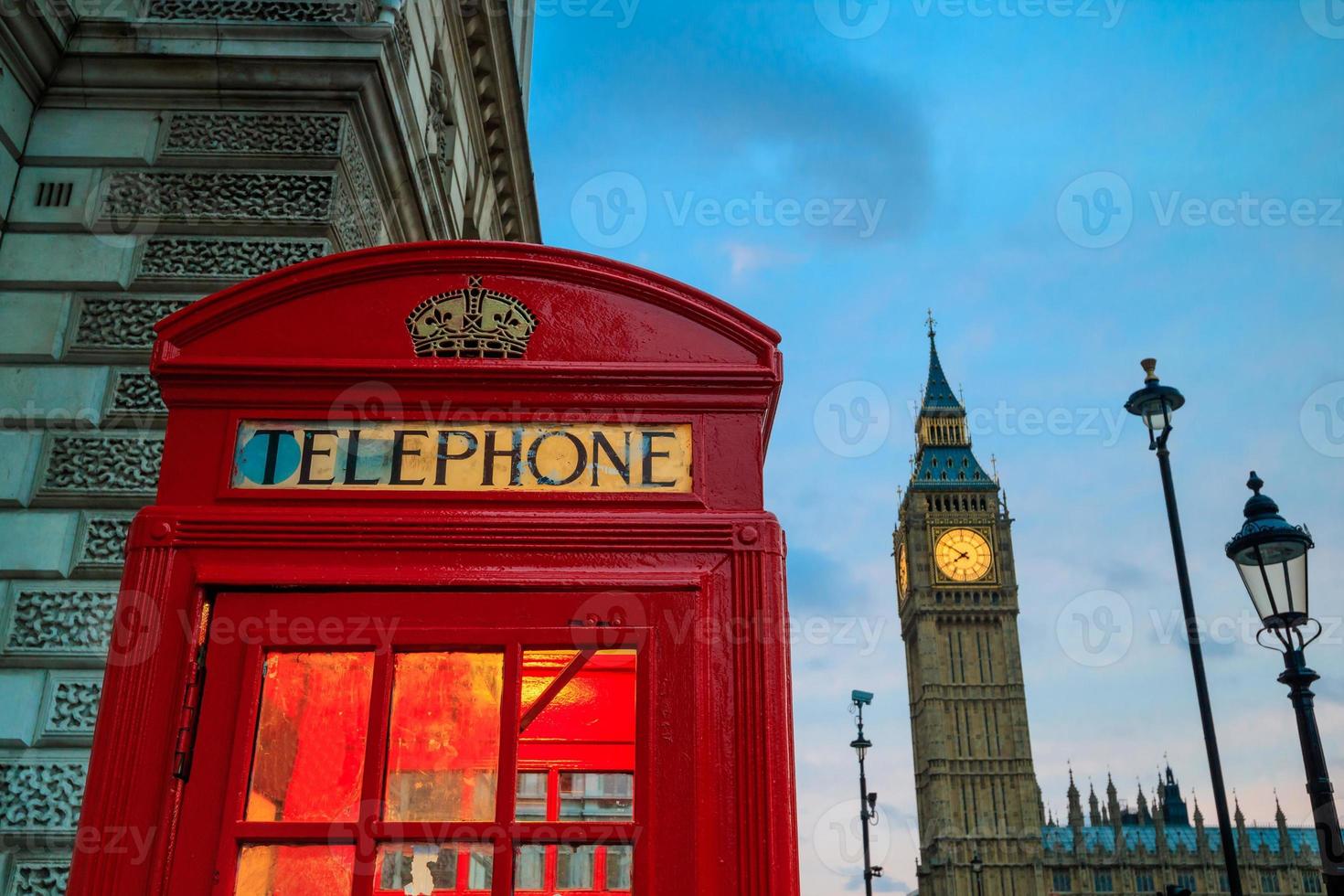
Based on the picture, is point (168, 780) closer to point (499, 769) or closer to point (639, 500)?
point (499, 769)

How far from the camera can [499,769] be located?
214cm

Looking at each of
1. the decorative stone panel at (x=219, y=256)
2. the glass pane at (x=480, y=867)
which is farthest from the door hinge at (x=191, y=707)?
the decorative stone panel at (x=219, y=256)

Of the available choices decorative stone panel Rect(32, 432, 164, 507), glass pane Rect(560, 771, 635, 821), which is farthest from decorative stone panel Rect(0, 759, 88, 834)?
glass pane Rect(560, 771, 635, 821)

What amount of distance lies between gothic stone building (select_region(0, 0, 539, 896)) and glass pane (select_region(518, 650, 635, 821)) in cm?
243

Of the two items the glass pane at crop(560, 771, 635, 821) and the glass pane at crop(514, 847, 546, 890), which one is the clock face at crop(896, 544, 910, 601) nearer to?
the glass pane at crop(560, 771, 635, 821)

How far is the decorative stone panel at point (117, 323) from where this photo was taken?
4781 millimetres

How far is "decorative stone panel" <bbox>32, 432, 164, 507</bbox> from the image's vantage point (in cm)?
451

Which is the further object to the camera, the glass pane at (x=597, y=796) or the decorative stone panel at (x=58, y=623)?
the decorative stone panel at (x=58, y=623)

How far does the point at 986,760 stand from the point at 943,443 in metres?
24.5

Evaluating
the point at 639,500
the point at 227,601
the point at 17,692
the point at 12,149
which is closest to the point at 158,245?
the point at 12,149

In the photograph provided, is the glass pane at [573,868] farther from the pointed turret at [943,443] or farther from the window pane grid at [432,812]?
the pointed turret at [943,443]

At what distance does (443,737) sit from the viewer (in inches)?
87.4

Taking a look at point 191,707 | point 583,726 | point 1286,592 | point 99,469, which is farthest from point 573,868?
point 1286,592

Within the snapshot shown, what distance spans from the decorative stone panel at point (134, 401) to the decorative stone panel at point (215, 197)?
80 cm
